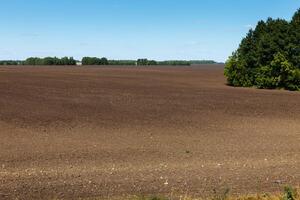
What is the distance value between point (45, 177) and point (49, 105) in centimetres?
1840

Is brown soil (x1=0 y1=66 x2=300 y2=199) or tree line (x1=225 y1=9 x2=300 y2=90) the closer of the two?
brown soil (x1=0 y1=66 x2=300 y2=199)

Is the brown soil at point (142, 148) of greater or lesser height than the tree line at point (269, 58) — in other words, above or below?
below

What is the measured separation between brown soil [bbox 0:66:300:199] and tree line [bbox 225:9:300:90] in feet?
62.8

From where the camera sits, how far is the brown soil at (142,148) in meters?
11.5

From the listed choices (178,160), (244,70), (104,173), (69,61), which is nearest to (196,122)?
(178,160)

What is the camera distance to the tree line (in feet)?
166

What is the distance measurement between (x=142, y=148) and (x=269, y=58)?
37744 millimetres

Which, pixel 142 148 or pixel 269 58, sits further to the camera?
pixel 269 58

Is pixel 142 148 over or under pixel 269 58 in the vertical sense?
under

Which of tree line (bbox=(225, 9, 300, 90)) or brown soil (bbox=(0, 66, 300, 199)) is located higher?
tree line (bbox=(225, 9, 300, 90))

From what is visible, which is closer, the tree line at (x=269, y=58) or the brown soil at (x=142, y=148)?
the brown soil at (x=142, y=148)

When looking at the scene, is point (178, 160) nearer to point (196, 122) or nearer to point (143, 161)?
point (143, 161)

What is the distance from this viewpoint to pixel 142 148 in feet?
55.3

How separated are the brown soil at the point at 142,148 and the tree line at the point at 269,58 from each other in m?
19.1
